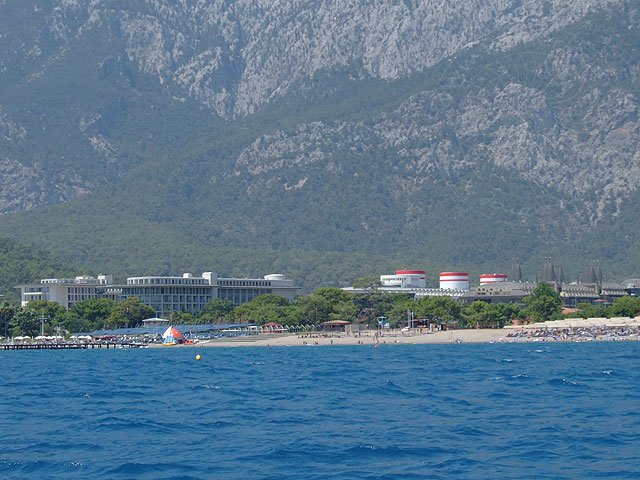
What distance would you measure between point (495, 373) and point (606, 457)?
47.6 m

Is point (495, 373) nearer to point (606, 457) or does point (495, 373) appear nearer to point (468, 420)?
point (468, 420)

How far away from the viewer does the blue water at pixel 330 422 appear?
213ft

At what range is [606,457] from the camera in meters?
65.8

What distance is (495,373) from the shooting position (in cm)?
11331

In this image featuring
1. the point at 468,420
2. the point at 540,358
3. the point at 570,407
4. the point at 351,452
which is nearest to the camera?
the point at 351,452

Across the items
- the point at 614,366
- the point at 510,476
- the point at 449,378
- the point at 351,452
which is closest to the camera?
the point at 510,476

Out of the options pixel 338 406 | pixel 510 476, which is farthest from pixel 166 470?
pixel 338 406

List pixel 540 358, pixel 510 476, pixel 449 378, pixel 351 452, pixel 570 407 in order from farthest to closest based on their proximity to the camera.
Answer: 1. pixel 540 358
2. pixel 449 378
3. pixel 570 407
4. pixel 351 452
5. pixel 510 476

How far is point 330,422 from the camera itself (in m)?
78.6

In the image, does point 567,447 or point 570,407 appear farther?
point 570,407

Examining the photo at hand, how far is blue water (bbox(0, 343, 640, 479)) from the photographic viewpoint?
2552 inches

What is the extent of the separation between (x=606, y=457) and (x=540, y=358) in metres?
74.8

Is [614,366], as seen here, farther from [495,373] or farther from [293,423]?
[293,423]

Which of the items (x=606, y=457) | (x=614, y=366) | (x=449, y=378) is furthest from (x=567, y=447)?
(x=614, y=366)
